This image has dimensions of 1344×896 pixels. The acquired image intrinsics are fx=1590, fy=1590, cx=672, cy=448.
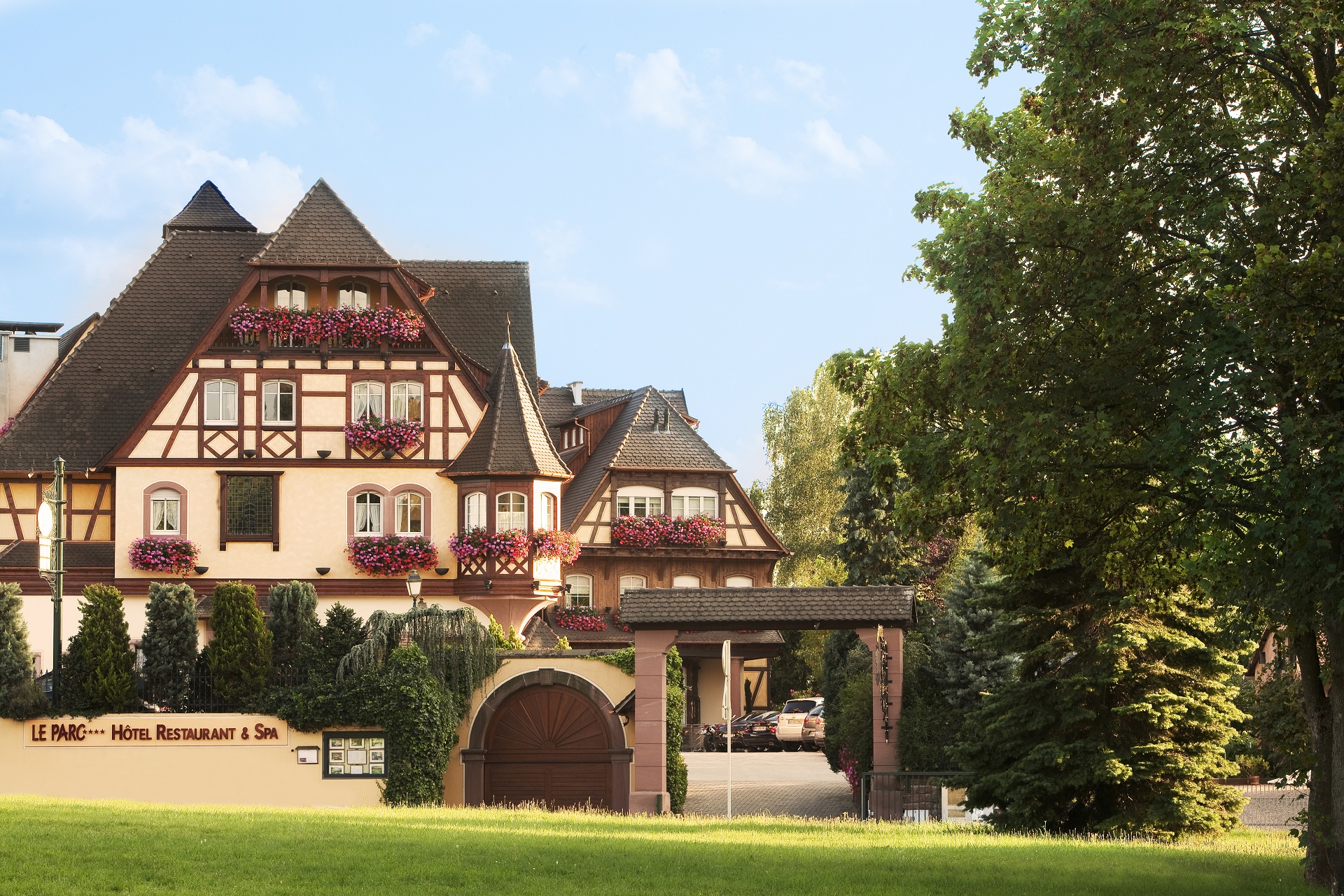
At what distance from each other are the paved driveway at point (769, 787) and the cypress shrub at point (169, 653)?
9554 mm

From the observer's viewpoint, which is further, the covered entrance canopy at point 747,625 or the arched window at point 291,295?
the arched window at point 291,295

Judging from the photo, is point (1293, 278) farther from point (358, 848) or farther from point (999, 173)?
point (358, 848)

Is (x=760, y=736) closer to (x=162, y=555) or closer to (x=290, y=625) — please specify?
(x=162, y=555)

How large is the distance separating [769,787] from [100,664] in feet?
50.7

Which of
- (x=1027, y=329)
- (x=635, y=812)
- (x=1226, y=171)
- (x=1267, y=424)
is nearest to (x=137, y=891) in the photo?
(x=1027, y=329)

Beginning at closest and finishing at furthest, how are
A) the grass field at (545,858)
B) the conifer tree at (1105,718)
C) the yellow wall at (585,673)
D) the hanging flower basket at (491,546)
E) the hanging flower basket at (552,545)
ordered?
the grass field at (545,858)
the conifer tree at (1105,718)
the yellow wall at (585,673)
the hanging flower basket at (491,546)
the hanging flower basket at (552,545)

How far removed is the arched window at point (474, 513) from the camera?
124 ft

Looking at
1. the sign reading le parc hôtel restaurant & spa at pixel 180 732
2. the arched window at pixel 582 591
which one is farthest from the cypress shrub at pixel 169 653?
the arched window at pixel 582 591

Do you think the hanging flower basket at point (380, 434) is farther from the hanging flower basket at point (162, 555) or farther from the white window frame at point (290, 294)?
the hanging flower basket at point (162, 555)

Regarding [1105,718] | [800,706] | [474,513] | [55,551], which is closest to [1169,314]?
[1105,718]

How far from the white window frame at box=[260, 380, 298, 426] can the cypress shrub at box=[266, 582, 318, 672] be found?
9.30 metres

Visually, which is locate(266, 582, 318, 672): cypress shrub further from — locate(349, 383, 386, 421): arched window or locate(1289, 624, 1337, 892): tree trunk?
locate(1289, 624, 1337, 892): tree trunk

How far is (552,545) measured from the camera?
38031 mm

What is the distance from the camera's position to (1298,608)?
1538 cm
